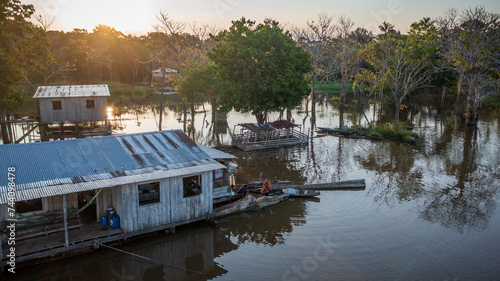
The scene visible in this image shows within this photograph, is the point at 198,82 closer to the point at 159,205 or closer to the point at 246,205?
the point at 246,205

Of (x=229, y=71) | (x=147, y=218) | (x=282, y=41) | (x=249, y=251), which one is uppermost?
(x=282, y=41)

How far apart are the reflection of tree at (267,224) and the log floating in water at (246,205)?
11.8 inches

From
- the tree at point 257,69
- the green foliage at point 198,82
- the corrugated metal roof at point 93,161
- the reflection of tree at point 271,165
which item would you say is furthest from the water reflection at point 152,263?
the green foliage at point 198,82

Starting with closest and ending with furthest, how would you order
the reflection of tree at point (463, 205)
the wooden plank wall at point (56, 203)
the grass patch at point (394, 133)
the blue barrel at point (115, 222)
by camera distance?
the wooden plank wall at point (56, 203) → the blue barrel at point (115, 222) → the reflection of tree at point (463, 205) → the grass patch at point (394, 133)

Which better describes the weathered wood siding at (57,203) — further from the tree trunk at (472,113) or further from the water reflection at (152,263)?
the tree trunk at (472,113)

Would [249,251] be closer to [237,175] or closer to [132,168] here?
[132,168]

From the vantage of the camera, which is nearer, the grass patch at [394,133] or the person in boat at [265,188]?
the person in boat at [265,188]

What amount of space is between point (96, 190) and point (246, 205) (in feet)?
25.1

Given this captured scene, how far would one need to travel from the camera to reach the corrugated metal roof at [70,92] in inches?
1369

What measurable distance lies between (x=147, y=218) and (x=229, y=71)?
22.3 m

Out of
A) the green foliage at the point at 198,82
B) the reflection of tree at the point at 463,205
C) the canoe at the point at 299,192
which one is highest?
the green foliage at the point at 198,82

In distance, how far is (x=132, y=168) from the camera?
16281 millimetres

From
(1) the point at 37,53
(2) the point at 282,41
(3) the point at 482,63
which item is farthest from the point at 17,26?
(3) the point at 482,63

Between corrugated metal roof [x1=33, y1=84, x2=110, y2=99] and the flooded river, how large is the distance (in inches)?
675
